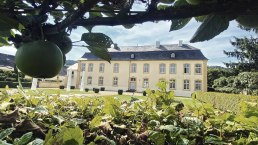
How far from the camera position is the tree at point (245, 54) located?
101 feet

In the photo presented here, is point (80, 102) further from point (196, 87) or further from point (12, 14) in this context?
point (196, 87)

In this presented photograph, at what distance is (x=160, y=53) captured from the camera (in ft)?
147

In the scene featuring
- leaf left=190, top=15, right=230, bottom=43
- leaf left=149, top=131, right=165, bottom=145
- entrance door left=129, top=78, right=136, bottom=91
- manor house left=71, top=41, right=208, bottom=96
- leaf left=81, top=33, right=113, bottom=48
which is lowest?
leaf left=149, top=131, right=165, bottom=145

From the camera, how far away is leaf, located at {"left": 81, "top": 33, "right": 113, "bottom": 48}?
855 mm

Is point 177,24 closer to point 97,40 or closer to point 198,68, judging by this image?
point 97,40

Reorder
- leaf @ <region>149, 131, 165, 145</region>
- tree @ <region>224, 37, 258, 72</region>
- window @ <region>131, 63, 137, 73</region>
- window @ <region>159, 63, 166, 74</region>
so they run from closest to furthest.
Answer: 1. leaf @ <region>149, 131, 165, 145</region>
2. tree @ <region>224, 37, 258, 72</region>
3. window @ <region>159, 63, 166, 74</region>
4. window @ <region>131, 63, 137, 73</region>

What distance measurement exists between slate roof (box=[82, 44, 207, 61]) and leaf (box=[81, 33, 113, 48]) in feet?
136

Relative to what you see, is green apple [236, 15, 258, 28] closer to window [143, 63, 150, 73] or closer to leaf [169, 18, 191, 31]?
leaf [169, 18, 191, 31]

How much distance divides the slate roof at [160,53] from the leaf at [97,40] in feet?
136

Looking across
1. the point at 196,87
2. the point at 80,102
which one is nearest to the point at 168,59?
the point at 196,87

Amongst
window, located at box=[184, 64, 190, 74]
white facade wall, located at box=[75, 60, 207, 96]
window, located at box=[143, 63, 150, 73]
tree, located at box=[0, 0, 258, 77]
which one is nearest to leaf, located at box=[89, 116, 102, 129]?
tree, located at box=[0, 0, 258, 77]

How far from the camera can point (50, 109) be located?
203 centimetres

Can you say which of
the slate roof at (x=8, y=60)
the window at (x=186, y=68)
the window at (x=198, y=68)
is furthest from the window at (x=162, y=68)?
the slate roof at (x=8, y=60)

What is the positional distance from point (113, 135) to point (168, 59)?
41724mm
